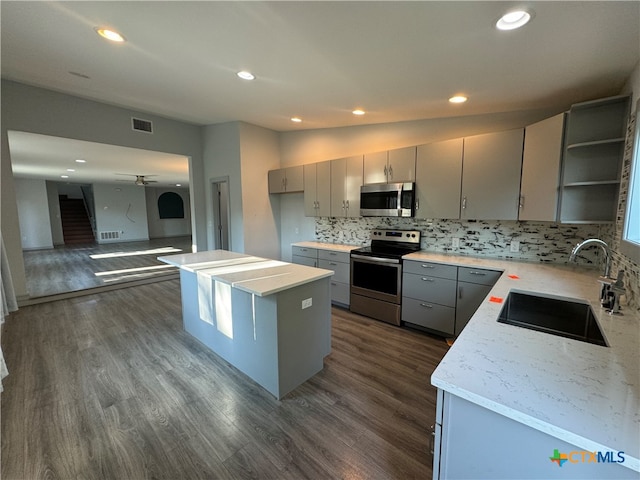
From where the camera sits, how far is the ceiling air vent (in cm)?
414

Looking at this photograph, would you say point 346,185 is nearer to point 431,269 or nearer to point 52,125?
point 431,269

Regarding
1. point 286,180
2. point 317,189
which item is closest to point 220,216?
point 286,180

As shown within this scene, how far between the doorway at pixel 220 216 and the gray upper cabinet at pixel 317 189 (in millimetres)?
1599

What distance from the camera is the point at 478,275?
262 cm

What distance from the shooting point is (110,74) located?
272 cm

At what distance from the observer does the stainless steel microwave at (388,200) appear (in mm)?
3203

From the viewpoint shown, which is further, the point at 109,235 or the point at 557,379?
the point at 109,235

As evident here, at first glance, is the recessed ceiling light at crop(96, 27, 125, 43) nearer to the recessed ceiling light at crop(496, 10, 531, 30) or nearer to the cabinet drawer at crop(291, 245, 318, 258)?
the recessed ceiling light at crop(496, 10, 531, 30)

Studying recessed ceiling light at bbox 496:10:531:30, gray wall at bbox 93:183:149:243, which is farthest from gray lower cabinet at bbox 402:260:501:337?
gray wall at bbox 93:183:149:243

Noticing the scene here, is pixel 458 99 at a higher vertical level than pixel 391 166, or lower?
higher

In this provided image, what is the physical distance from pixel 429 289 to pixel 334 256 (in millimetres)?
1398

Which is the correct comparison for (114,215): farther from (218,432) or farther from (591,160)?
(591,160)

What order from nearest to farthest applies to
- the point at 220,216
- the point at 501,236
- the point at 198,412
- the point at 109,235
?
→ the point at 198,412, the point at 501,236, the point at 220,216, the point at 109,235

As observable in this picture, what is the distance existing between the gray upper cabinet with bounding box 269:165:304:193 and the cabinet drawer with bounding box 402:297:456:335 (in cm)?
254
